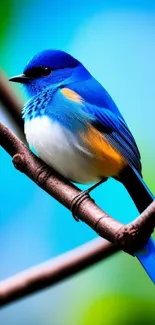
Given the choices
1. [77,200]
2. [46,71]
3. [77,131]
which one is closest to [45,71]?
[46,71]

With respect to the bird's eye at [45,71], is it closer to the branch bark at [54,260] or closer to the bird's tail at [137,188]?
the branch bark at [54,260]

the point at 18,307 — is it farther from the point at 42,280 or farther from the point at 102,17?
the point at 102,17

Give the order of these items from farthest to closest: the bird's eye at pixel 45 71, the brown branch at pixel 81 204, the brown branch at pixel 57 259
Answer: the bird's eye at pixel 45 71 → the brown branch at pixel 57 259 → the brown branch at pixel 81 204

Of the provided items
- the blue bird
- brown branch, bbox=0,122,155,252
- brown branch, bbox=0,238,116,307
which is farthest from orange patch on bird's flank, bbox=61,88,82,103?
brown branch, bbox=0,238,116,307

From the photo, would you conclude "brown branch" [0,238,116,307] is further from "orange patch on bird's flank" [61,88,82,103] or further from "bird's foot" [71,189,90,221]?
"orange patch on bird's flank" [61,88,82,103]

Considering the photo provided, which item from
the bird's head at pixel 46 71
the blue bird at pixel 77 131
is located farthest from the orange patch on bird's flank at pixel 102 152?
the bird's head at pixel 46 71

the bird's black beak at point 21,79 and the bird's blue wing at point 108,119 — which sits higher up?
the bird's black beak at point 21,79

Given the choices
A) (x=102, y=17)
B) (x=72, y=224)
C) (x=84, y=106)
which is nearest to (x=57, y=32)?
(x=102, y=17)
